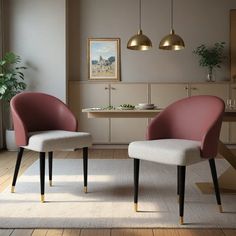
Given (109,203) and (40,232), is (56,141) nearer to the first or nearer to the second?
(109,203)

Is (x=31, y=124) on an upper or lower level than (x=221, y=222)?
upper

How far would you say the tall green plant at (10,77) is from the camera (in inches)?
199

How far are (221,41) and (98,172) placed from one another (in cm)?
329

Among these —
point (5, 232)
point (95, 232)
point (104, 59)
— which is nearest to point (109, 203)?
point (95, 232)

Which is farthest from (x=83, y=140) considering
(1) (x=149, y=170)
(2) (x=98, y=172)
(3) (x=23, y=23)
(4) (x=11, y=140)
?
(3) (x=23, y=23)

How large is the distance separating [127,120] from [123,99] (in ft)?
1.09

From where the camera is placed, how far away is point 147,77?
19.4 ft

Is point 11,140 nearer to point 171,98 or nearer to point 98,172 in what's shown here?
point 98,172

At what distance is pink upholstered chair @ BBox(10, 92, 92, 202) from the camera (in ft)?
9.12

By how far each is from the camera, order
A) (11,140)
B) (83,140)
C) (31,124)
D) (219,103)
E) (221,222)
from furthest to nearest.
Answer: (11,140) → (31,124) → (83,140) → (219,103) → (221,222)

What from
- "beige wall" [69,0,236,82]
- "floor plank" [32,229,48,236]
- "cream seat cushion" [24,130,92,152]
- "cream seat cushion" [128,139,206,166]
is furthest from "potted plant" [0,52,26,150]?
"floor plank" [32,229,48,236]

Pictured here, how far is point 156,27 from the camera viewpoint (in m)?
5.87

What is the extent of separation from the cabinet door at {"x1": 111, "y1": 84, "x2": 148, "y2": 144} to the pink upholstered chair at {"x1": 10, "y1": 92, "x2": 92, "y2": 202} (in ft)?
7.94

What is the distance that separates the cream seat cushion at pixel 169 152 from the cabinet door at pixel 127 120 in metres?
3.06
